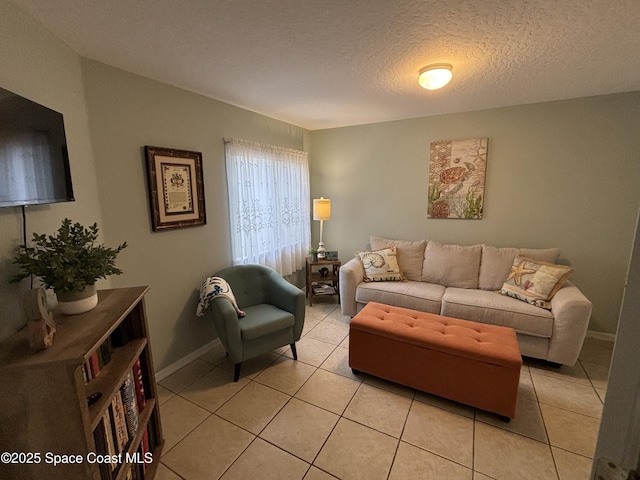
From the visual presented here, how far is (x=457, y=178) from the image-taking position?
10.2 ft

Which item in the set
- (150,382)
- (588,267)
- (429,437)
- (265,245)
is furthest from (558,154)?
(150,382)

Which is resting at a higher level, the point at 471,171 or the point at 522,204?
the point at 471,171

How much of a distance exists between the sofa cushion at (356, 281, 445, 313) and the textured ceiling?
1832mm

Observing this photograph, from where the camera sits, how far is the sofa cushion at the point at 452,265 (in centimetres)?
288

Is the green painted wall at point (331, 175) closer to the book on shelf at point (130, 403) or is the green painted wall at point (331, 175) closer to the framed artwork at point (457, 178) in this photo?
the framed artwork at point (457, 178)

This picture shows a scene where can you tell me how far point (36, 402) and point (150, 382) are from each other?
756 mm

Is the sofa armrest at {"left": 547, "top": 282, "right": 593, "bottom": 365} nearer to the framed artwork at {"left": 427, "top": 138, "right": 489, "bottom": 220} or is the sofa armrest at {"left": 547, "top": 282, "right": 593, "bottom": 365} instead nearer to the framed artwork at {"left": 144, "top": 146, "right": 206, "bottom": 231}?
the framed artwork at {"left": 427, "top": 138, "right": 489, "bottom": 220}

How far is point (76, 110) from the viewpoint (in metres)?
1.61

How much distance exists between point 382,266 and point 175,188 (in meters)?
2.16

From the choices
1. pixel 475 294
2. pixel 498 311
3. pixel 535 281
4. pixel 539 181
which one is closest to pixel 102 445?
pixel 498 311

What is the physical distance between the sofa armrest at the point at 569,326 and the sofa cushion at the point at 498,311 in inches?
2.3

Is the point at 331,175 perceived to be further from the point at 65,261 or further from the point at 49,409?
the point at 49,409

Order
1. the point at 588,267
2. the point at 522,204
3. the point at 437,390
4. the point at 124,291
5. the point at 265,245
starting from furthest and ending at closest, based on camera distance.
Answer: the point at 265,245 < the point at 522,204 < the point at 588,267 < the point at 437,390 < the point at 124,291

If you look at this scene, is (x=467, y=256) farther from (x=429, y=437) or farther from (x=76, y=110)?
(x=76, y=110)
